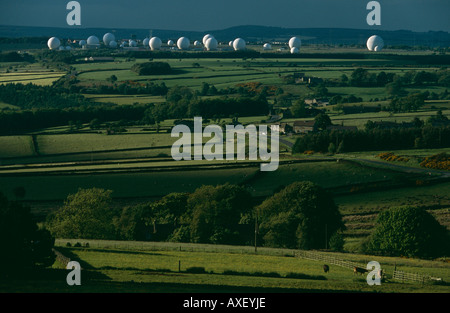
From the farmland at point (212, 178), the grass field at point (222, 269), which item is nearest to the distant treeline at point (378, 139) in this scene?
the farmland at point (212, 178)

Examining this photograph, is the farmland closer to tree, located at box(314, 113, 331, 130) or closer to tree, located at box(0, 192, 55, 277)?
tree, located at box(0, 192, 55, 277)

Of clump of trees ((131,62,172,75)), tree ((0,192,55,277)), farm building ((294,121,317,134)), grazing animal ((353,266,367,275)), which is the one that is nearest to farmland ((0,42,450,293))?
grazing animal ((353,266,367,275))

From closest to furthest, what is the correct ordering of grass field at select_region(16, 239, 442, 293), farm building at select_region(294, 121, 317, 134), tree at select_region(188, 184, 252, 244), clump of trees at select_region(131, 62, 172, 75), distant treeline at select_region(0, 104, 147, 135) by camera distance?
1. grass field at select_region(16, 239, 442, 293)
2. tree at select_region(188, 184, 252, 244)
3. farm building at select_region(294, 121, 317, 134)
4. distant treeline at select_region(0, 104, 147, 135)
5. clump of trees at select_region(131, 62, 172, 75)

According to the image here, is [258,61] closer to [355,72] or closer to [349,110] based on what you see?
[355,72]

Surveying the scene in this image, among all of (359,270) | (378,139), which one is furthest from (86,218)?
(378,139)

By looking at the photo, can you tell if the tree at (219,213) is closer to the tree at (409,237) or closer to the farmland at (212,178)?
the farmland at (212,178)

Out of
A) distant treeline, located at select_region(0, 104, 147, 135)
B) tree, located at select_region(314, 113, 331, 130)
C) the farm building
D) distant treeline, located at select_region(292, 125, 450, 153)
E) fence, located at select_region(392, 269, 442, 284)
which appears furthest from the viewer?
distant treeline, located at select_region(0, 104, 147, 135)

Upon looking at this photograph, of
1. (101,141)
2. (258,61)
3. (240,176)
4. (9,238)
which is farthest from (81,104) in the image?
(9,238)
